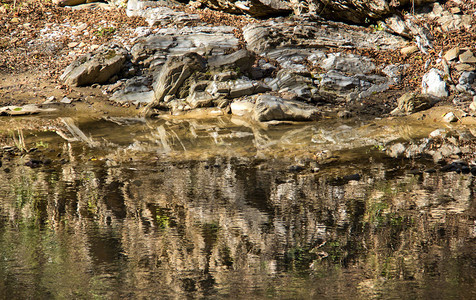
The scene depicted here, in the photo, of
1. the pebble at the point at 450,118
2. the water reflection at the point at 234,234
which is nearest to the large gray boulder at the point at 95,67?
the water reflection at the point at 234,234

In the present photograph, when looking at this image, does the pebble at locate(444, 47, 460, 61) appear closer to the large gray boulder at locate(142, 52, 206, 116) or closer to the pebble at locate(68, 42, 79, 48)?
the large gray boulder at locate(142, 52, 206, 116)

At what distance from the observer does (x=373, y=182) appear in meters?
5.71

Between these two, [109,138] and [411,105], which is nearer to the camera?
[109,138]

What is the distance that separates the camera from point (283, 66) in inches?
469

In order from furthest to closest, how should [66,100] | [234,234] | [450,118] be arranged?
[66,100] < [450,118] < [234,234]

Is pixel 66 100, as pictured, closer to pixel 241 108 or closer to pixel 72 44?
pixel 72 44

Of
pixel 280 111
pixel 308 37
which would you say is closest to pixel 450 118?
pixel 280 111

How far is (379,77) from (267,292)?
956 centimetres

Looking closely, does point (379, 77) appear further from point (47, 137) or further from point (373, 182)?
point (47, 137)

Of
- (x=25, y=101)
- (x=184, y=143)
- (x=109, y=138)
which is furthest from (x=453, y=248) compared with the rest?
(x=25, y=101)

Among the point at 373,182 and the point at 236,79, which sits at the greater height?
the point at 236,79

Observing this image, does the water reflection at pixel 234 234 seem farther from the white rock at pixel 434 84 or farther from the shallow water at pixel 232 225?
the white rock at pixel 434 84

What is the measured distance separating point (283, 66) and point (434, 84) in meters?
3.87

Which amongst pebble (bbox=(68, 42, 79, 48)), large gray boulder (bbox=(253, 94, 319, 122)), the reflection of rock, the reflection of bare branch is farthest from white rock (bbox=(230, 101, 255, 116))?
pebble (bbox=(68, 42, 79, 48))
